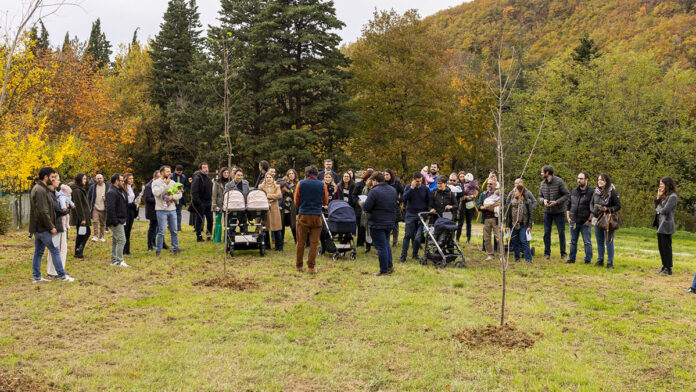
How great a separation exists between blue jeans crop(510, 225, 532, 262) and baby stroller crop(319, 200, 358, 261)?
3.61 m

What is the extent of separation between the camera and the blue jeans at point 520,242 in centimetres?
1068

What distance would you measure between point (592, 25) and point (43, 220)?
73805mm

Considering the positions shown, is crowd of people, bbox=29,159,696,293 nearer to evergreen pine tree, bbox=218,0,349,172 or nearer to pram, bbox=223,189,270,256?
pram, bbox=223,189,270,256

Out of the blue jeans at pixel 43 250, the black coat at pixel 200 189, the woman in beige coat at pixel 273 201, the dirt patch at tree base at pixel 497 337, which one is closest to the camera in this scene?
the dirt patch at tree base at pixel 497 337

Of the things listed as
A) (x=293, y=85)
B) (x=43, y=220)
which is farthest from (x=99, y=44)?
(x=43, y=220)

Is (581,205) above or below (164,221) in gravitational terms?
above

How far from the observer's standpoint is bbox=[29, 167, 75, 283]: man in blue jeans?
7.64 metres

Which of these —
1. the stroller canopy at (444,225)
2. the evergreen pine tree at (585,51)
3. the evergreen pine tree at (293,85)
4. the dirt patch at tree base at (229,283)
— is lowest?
the dirt patch at tree base at (229,283)

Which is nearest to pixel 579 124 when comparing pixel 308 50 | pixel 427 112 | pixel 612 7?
pixel 427 112

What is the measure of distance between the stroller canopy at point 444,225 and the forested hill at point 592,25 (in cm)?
3869

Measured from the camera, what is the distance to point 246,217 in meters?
11.1

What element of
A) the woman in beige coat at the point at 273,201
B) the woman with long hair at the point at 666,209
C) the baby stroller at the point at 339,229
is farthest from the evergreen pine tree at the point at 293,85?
the woman with long hair at the point at 666,209

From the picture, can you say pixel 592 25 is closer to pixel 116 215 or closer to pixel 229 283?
pixel 116 215

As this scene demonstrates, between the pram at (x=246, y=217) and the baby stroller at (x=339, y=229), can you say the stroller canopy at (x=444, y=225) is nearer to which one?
the baby stroller at (x=339, y=229)
